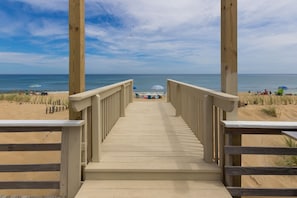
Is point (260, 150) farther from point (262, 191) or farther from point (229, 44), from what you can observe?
point (229, 44)

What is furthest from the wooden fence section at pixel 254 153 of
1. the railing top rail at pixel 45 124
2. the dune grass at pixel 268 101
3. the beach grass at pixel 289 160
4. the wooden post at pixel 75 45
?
the dune grass at pixel 268 101

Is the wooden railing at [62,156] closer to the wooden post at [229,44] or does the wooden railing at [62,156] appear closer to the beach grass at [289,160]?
the wooden post at [229,44]

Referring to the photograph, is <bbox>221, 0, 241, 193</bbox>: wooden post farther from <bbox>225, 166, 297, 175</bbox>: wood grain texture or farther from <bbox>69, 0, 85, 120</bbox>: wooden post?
<bbox>69, 0, 85, 120</bbox>: wooden post

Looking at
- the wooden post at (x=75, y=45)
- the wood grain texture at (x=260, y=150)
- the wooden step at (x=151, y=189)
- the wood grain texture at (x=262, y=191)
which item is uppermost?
the wooden post at (x=75, y=45)

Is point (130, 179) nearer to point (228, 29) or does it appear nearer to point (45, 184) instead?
point (45, 184)

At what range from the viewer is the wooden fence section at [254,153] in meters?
2.83

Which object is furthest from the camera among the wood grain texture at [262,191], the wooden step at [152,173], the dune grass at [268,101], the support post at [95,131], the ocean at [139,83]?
the ocean at [139,83]

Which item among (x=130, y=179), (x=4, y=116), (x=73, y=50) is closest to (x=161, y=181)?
(x=130, y=179)

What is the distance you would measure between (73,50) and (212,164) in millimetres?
1951

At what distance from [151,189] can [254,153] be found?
1.06 meters

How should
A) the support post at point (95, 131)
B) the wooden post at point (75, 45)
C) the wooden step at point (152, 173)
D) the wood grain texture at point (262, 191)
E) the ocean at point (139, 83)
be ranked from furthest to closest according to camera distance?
the ocean at point (139, 83) → the support post at point (95, 131) → the wooden post at point (75, 45) → the wooden step at point (152, 173) → the wood grain texture at point (262, 191)

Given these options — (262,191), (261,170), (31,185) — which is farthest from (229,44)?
(31,185)

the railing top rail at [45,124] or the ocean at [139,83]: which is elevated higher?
the ocean at [139,83]

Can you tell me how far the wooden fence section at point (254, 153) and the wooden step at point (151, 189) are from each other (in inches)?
7.0
